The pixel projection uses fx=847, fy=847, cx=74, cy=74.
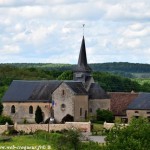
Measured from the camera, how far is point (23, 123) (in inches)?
3900

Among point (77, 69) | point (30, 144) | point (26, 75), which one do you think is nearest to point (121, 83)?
point (26, 75)

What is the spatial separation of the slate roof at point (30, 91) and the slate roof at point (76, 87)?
2826mm

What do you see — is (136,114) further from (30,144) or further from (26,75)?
(26,75)

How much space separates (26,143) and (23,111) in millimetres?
19809

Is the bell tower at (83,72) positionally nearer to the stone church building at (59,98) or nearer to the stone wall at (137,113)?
the stone church building at (59,98)

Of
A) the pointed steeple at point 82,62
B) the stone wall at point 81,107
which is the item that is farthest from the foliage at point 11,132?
the pointed steeple at point 82,62

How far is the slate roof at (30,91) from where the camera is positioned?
331ft

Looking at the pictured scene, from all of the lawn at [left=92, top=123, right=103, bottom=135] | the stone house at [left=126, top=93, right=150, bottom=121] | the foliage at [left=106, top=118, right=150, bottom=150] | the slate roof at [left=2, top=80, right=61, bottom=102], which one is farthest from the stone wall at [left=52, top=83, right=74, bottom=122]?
the foliage at [left=106, top=118, right=150, bottom=150]

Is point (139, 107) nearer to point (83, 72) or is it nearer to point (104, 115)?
point (104, 115)

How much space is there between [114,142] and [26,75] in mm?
93062

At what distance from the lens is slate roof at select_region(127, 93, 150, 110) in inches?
3878

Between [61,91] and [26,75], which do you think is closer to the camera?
[61,91]

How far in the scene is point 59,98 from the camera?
98.5 meters

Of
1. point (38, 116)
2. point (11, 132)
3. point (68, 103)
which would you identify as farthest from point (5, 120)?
point (68, 103)
